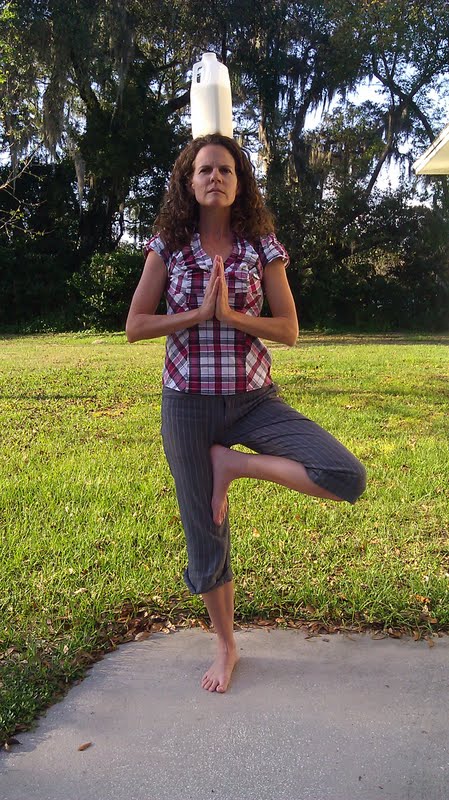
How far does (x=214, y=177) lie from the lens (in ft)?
7.39

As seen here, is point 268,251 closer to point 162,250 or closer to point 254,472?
point 162,250

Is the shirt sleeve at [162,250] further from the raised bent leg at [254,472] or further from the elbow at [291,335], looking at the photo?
the raised bent leg at [254,472]

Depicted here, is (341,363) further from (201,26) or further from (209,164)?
(201,26)

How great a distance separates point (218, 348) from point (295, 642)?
1229mm

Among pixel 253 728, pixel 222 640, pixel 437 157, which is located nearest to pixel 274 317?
pixel 222 640

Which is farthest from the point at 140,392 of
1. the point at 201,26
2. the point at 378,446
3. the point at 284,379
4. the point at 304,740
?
the point at 201,26

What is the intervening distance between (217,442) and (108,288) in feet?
54.6

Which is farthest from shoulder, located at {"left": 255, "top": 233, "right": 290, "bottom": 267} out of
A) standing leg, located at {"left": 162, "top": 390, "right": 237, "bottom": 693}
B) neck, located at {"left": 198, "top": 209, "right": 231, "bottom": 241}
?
standing leg, located at {"left": 162, "top": 390, "right": 237, "bottom": 693}

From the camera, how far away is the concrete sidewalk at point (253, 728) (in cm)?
195

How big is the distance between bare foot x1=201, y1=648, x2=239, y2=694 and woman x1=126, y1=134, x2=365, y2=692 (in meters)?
0.02

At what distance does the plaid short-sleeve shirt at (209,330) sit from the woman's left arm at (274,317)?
0.14ft

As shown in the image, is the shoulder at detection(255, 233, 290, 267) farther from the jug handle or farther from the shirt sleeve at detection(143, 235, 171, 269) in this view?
the jug handle

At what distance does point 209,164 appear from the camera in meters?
2.27

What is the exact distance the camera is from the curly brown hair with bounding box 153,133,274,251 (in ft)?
7.57
